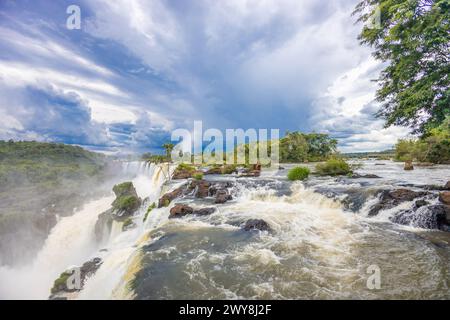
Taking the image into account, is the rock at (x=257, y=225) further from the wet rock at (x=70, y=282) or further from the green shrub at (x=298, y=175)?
the green shrub at (x=298, y=175)

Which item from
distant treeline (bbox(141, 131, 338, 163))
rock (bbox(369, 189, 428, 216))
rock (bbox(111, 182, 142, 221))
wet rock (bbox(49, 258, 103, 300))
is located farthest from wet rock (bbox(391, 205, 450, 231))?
distant treeline (bbox(141, 131, 338, 163))

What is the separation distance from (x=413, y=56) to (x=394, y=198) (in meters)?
6.44

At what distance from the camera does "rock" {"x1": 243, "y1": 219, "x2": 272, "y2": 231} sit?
951 centimetres

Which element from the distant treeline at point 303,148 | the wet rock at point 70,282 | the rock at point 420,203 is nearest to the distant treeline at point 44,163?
the distant treeline at point 303,148

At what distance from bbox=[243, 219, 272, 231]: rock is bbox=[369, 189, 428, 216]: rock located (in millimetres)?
5410

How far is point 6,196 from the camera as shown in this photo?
34.8 m

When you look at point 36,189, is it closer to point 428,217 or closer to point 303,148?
point 428,217

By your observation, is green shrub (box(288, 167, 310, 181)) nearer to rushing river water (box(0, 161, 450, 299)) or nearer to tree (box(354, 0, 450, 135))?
rushing river water (box(0, 161, 450, 299))

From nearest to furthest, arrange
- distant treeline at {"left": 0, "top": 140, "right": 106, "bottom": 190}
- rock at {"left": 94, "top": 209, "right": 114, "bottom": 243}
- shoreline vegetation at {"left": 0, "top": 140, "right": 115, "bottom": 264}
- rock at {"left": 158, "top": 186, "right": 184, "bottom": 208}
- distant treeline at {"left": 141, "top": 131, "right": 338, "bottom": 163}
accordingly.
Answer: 1. rock at {"left": 158, "top": 186, "right": 184, "bottom": 208}
2. rock at {"left": 94, "top": 209, "right": 114, "bottom": 243}
3. shoreline vegetation at {"left": 0, "top": 140, "right": 115, "bottom": 264}
4. distant treeline at {"left": 0, "top": 140, "right": 106, "bottom": 190}
5. distant treeline at {"left": 141, "top": 131, "right": 338, "bottom": 163}

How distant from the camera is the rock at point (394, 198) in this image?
10651 mm
